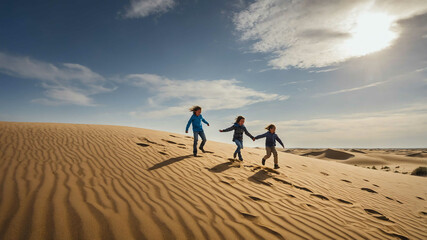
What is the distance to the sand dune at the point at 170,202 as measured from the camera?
254cm

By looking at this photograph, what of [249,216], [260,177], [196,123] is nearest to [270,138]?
[260,177]

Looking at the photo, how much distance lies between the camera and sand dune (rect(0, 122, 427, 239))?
2545 millimetres

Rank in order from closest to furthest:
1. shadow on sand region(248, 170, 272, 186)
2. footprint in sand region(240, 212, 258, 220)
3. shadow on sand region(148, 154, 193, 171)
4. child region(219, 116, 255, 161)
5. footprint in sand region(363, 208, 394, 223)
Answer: footprint in sand region(240, 212, 258, 220) → footprint in sand region(363, 208, 394, 223) → shadow on sand region(248, 170, 272, 186) → shadow on sand region(148, 154, 193, 171) → child region(219, 116, 255, 161)

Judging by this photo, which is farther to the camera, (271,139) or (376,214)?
(271,139)

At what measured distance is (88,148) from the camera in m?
6.51

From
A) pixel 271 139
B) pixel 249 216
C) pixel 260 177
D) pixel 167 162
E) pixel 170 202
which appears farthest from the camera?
pixel 271 139

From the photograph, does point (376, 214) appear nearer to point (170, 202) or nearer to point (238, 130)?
point (238, 130)

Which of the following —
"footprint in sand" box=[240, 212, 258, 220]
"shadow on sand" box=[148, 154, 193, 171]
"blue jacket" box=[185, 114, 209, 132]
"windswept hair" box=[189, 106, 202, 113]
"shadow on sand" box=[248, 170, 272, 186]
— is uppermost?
"windswept hair" box=[189, 106, 202, 113]

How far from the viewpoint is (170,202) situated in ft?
10.9

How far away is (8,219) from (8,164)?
312 centimetres

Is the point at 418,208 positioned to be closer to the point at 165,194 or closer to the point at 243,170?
the point at 243,170

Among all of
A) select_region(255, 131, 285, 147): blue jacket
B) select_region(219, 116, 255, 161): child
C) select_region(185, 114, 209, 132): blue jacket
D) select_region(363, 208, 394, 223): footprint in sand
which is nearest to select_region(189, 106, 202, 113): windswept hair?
select_region(185, 114, 209, 132): blue jacket

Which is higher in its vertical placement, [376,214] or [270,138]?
[270,138]

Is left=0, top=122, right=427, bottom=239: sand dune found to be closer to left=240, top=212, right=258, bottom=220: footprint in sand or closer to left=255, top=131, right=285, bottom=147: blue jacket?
left=240, top=212, right=258, bottom=220: footprint in sand
